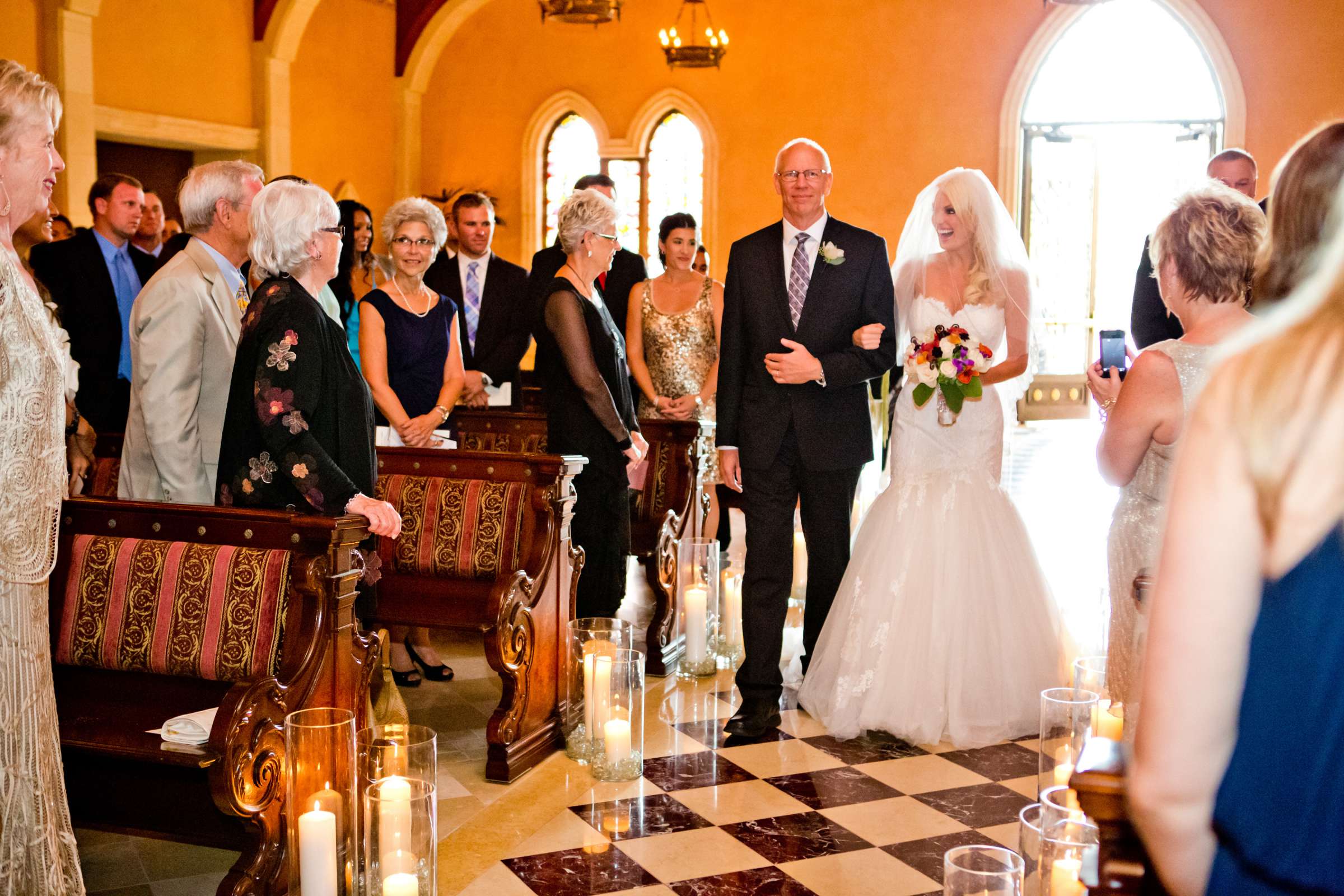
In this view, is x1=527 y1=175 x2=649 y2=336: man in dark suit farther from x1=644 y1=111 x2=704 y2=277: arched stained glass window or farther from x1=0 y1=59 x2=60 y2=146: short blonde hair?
x1=644 y1=111 x2=704 y2=277: arched stained glass window

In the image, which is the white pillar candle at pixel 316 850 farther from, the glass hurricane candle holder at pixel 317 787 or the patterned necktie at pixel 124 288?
the patterned necktie at pixel 124 288

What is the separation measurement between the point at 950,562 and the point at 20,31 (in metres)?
8.92

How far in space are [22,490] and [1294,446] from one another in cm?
208

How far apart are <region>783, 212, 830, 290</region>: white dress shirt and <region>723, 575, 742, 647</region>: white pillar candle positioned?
148 cm

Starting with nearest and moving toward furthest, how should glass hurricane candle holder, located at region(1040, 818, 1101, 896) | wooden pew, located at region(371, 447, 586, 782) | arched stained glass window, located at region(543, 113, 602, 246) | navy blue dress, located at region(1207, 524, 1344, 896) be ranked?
navy blue dress, located at region(1207, 524, 1344, 896) → glass hurricane candle holder, located at region(1040, 818, 1101, 896) → wooden pew, located at region(371, 447, 586, 782) → arched stained glass window, located at region(543, 113, 602, 246)

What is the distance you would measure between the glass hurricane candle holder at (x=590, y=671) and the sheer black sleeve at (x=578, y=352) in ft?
2.86

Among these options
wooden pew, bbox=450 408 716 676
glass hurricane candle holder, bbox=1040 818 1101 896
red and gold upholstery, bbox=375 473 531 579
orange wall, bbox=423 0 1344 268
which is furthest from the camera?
orange wall, bbox=423 0 1344 268

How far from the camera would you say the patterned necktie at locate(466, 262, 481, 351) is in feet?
19.8

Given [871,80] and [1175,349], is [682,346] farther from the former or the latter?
[871,80]

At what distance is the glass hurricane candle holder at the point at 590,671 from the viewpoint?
12.0 ft

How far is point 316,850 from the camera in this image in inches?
96.1

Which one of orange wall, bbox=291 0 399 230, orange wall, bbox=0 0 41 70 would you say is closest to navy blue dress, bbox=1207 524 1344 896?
orange wall, bbox=0 0 41 70

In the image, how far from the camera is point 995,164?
13.4 meters

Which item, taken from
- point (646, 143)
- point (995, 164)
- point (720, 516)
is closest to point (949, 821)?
point (720, 516)
